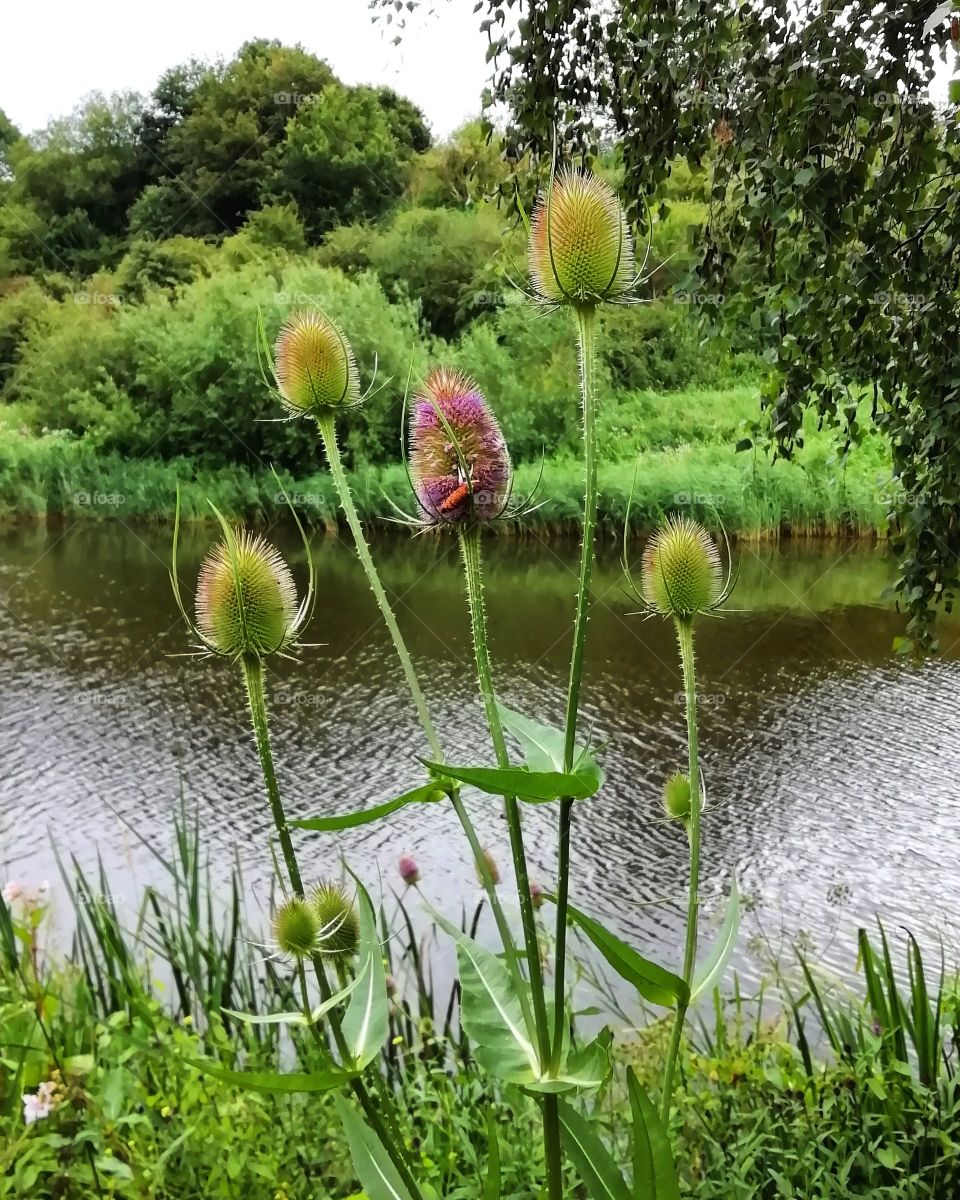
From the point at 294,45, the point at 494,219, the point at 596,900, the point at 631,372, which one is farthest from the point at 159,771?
the point at 294,45

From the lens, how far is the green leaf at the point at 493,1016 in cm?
60

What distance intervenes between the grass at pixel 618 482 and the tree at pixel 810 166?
14.0 ft

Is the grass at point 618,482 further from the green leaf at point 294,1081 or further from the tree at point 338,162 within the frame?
the tree at point 338,162

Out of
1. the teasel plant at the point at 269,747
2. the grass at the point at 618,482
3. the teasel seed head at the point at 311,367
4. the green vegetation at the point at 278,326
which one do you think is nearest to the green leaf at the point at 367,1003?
the teasel plant at the point at 269,747

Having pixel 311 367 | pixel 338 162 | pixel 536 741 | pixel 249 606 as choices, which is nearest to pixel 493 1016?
pixel 536 741

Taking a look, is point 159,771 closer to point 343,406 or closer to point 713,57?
point 713,57

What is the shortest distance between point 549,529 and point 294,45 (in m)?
16.4

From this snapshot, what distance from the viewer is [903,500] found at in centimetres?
199

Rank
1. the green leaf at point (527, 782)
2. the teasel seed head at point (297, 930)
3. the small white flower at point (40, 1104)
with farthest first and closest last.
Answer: the small white flower at point (40, 1104) < the teasel seed head at point (297, 930) < the green leaf at point (527, 782)

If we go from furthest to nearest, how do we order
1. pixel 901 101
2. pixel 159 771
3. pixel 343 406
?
pixel 159 771 < pixel 901 101 < pixel 343 406

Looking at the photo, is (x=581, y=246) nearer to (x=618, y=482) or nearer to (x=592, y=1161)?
(x=592, y=1161)

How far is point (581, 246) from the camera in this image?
24.1 inches

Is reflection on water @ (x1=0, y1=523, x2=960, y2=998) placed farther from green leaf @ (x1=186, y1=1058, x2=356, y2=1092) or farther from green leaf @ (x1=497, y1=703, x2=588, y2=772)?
green leaf @ (x1=186, y1=1058, x2=356, y2=1092)

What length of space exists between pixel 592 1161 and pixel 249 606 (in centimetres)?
44
